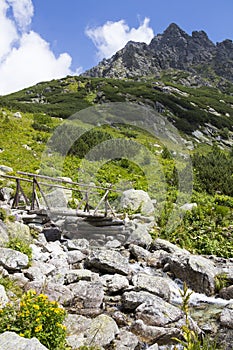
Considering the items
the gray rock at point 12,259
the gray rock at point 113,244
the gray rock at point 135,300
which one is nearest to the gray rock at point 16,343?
the gray rock at point 135,300

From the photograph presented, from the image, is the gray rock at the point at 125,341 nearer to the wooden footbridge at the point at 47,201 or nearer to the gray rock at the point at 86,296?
the gray rock at the point at 86,296

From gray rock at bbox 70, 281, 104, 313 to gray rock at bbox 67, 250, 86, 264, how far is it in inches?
96.8

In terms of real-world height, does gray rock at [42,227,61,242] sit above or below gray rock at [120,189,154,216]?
below

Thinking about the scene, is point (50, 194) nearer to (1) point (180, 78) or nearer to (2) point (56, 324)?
(2) point (56, 324)

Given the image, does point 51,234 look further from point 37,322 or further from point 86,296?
point 37,322

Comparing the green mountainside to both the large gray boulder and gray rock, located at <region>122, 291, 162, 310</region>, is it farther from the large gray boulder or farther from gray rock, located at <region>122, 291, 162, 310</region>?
the large gray boulder

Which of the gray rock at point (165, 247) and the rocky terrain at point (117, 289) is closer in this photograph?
the rocky terrain at point (117, 289)

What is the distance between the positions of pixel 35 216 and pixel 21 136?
570 inches

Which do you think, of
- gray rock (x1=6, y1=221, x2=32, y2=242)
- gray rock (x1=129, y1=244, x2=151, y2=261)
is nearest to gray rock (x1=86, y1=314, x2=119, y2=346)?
gray rock (x1=6, y1=221, x2=32, y2=242)

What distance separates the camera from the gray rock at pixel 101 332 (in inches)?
230

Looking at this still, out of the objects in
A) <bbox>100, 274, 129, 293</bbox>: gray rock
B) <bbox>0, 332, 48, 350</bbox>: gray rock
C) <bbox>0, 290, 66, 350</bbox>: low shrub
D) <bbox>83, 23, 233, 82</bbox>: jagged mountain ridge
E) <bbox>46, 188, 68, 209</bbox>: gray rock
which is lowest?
<bbox>100, 274, 129, 293</bbox>: gray rock

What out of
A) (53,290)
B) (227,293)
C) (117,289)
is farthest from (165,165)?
(53,290)

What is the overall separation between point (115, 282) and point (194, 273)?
2591mm

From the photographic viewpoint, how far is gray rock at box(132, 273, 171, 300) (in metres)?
8.70
